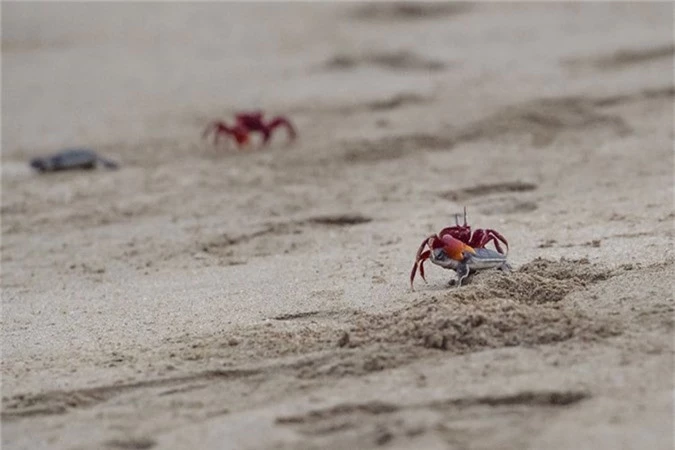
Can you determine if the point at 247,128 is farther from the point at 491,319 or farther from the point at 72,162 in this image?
the point at 491,319

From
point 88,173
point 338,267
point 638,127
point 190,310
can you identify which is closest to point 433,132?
point 638,127

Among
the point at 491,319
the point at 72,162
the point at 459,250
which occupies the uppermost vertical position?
the point at 72,162

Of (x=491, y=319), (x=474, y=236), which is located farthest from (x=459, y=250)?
(x=491, y=319)

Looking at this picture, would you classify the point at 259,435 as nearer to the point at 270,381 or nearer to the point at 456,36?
the point at 270,381

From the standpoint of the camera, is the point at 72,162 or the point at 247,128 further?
the point at 247,128

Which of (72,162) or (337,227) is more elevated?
(72,162)

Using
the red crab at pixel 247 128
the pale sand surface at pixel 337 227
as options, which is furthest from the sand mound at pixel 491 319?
the red crab at pixel 247 128

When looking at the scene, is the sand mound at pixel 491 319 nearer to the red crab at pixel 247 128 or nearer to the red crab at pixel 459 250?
the red crab at pixel 459 250

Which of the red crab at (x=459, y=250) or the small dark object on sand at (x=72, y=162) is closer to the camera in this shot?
the red crab at (x=459, y=250)
